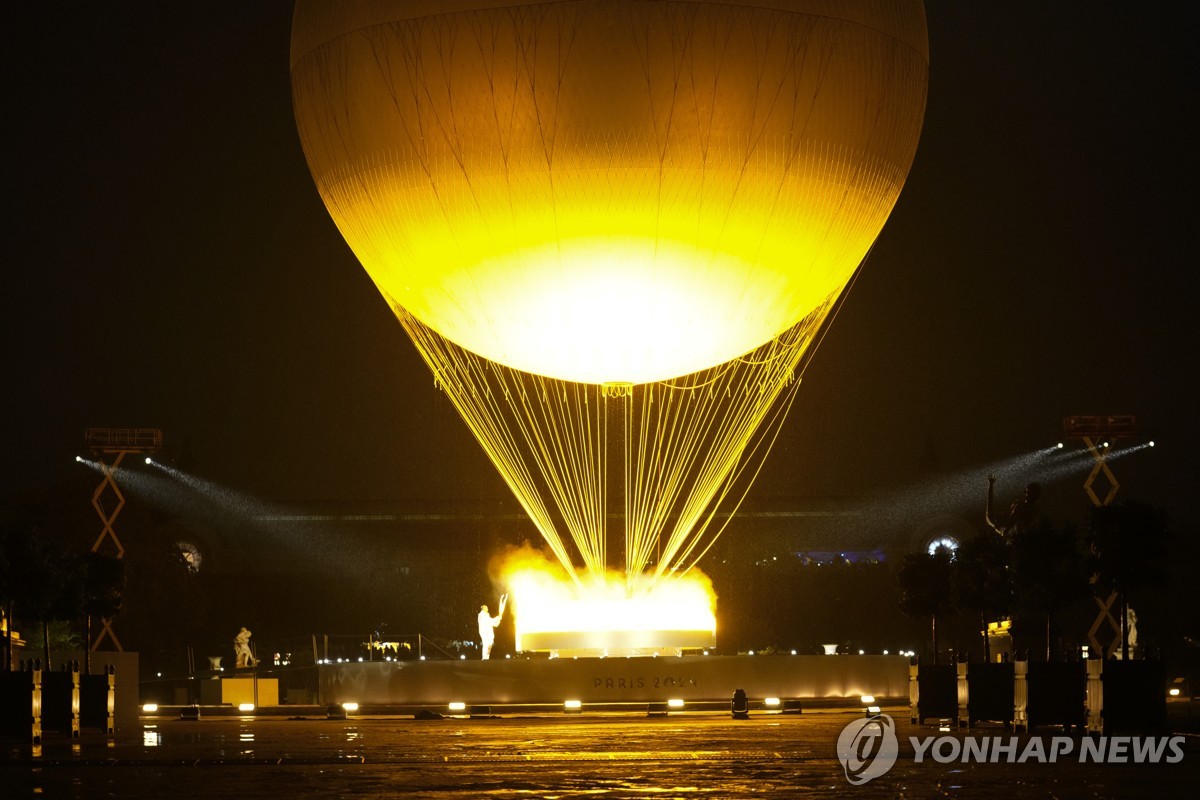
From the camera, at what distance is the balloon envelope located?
3006 cm

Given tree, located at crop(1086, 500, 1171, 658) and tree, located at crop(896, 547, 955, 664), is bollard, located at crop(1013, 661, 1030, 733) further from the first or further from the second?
tree, located at crop(896, 547, 955, 664)

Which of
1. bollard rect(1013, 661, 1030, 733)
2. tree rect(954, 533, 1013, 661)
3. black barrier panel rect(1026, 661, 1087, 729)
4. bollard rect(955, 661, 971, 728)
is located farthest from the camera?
tree rect(954, 533, 1013, 661)

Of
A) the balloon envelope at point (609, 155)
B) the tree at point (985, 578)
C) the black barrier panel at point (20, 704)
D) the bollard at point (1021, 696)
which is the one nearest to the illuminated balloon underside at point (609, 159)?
the balloon envelope at point (609, 155)

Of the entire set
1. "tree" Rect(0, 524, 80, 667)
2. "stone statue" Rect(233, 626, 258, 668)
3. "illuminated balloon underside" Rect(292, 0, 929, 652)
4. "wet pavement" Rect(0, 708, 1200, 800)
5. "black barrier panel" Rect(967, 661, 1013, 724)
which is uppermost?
"illuminated balloon underside" Rect(292, 0, 929, 652)

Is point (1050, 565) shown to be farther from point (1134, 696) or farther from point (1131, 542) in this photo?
point (1134, 696)

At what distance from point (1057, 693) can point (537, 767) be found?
38.5ft

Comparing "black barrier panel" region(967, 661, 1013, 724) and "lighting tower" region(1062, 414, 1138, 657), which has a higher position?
"lighting tower" region(1062, 414, 1138, 657)

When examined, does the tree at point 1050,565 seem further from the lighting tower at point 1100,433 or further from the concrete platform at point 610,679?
the lighting tower at point 1100,433

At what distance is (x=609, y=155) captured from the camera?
3081cm

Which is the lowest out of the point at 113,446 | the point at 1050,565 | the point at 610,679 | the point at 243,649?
the point at 610,679

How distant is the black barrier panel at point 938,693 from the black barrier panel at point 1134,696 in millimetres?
7925

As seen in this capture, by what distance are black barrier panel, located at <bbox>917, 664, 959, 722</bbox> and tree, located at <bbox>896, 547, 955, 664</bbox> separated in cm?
630

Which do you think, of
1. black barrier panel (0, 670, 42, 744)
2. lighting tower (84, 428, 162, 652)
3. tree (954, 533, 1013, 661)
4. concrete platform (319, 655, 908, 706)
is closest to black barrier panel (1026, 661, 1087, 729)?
tree (954, 533, 1013, 661)

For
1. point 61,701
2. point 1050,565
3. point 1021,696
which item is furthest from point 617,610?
point 1021,696
